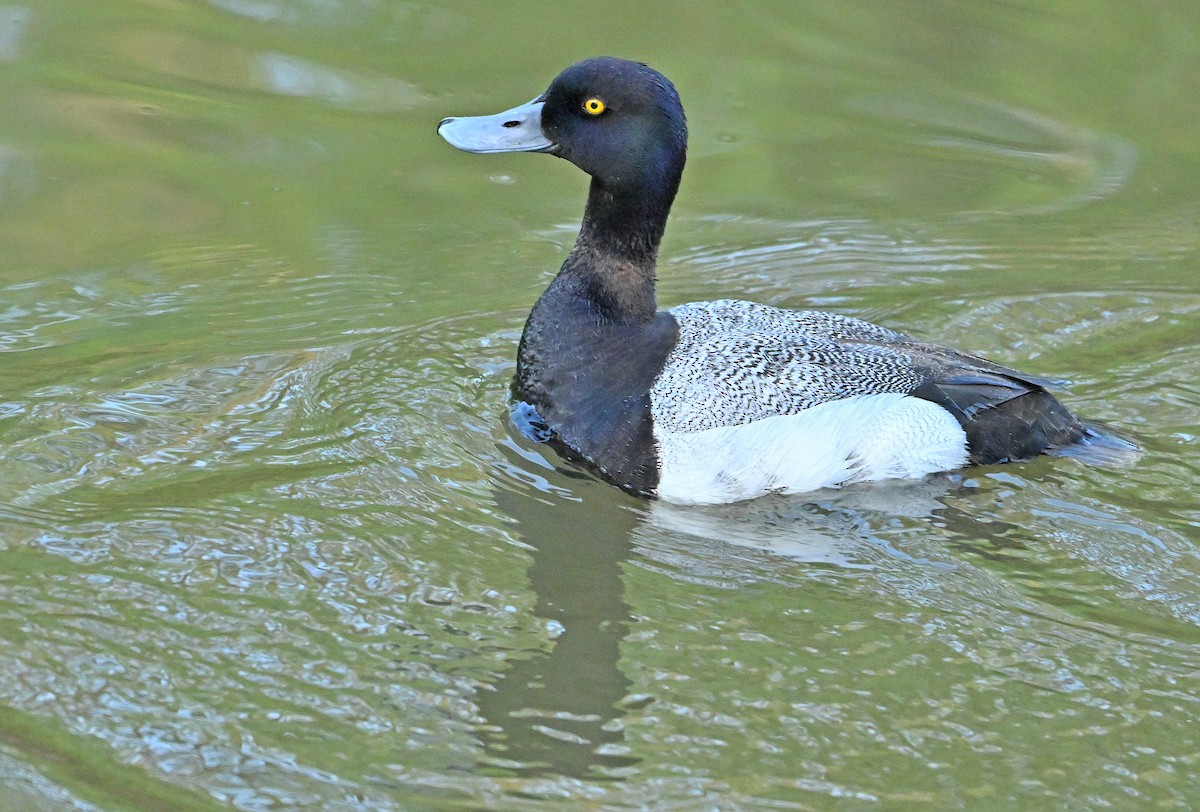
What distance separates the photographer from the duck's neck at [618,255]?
22.1ft

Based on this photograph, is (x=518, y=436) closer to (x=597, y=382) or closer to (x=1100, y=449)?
(x=597, y=382)

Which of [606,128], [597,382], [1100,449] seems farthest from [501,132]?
[1100,449]

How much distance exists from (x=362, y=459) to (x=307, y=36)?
15.5ft

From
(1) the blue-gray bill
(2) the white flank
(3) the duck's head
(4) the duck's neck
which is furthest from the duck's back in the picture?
(1) the blue-gray bill

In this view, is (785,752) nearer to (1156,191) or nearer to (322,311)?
(322,311)

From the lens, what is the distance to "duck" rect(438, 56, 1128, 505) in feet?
20.2

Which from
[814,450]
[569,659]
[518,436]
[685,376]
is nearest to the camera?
[569,659]

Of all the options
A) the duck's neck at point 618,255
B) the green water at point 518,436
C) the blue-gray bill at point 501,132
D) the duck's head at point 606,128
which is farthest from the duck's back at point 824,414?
the blue-gray bill at point 501,132

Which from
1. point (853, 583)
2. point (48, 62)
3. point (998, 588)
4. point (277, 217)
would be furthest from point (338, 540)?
point (48, 62)

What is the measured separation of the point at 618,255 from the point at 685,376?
2.48ft

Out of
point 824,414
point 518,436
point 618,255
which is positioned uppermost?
point 618,255

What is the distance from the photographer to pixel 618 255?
680 centimetres

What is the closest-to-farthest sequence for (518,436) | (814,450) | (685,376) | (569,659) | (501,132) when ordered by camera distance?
(569,659)
(814,450)
(685,376)
(518,436)
(501,132)

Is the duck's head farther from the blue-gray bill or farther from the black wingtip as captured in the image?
the black wingtip
